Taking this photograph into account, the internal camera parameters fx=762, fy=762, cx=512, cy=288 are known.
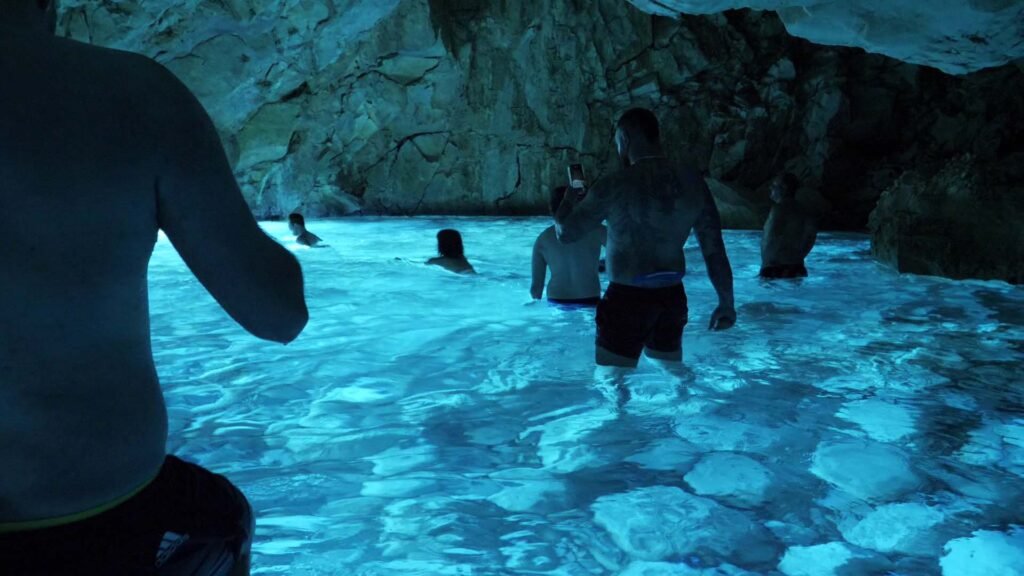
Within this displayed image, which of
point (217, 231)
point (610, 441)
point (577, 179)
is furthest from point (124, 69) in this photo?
point (577, 179)

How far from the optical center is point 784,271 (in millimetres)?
7414

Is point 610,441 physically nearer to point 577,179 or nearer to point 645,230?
point 645,230

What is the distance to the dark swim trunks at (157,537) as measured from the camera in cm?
86

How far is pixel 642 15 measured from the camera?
15961 mm

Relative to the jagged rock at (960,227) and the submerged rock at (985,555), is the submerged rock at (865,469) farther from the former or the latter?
the jagged rock at (960,227)

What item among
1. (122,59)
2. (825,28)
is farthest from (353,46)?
(122,59)

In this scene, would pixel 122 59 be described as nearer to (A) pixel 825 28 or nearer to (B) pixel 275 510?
(B) pixel 275 510

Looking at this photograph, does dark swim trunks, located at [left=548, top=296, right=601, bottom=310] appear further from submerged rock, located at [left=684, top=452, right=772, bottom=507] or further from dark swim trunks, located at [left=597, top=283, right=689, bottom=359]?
submerged rock, located at [left=684, top=452, right=772, bottom=507]

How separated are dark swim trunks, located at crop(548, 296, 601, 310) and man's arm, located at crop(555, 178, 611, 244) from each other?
5.20ft

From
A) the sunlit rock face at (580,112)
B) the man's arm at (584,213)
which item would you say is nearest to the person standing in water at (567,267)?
the man's arm at (584,213)

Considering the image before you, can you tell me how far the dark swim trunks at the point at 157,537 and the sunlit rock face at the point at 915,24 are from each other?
23.9 ft

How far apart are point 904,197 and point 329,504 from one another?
8.02 m

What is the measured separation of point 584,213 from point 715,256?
648mm

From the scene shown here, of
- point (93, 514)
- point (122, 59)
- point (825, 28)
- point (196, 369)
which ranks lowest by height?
point (196, 369)
